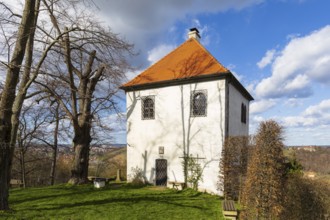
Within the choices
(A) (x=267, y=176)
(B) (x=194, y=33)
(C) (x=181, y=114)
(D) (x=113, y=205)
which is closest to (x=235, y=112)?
(C) (x=181, y=114)

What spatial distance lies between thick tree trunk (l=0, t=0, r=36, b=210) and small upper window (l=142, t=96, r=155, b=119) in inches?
355

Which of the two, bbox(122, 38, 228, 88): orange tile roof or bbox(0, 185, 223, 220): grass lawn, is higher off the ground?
bbox(122, 38, 228, 88): orange tile roof

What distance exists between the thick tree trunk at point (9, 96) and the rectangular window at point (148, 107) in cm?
901

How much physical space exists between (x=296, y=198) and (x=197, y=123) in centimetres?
782

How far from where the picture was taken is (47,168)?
104 feet

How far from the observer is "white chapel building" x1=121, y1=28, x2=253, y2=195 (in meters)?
14.3

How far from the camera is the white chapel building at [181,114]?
14.3 metres

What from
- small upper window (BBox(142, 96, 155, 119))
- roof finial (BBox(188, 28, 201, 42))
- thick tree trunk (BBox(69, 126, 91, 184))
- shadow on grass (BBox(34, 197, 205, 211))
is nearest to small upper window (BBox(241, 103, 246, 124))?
roof finial (BBox(188, 28, 201, 42))

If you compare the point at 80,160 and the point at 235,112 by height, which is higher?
the point at 235,112

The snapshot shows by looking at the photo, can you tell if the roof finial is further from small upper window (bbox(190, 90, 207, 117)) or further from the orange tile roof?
small upper window (bbox(190, 90, 207, 117))

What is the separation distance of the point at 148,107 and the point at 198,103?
11.9ft

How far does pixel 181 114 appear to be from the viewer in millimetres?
15492

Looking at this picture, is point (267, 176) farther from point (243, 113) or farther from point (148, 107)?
point (243, 113)

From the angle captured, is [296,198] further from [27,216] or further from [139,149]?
[139,149]
